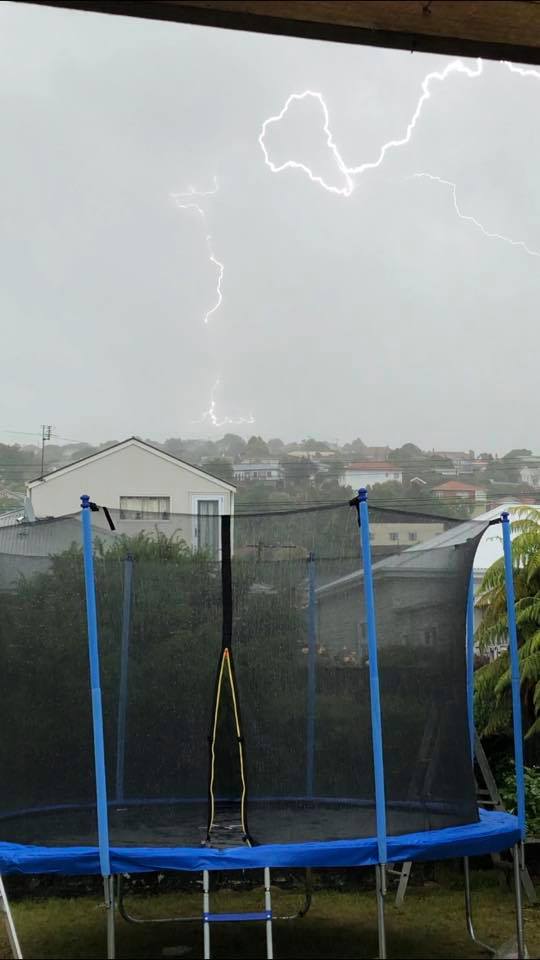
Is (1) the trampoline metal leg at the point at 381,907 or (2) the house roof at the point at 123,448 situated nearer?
(1) the trampoline metal leg at the point at 381,907

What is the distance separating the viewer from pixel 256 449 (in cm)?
3975

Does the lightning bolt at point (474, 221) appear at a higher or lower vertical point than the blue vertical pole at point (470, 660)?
higher

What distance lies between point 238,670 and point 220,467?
35.0 metres

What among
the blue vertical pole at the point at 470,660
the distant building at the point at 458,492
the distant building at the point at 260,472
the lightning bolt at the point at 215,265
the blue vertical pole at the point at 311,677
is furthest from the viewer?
the lightning bolt at the point at 215,265

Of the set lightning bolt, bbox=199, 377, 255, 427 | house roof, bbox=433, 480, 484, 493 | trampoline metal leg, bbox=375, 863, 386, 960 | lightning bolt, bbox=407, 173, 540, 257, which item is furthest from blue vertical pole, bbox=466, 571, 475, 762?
lightning bolt, bbox=407, 173, 540, 257

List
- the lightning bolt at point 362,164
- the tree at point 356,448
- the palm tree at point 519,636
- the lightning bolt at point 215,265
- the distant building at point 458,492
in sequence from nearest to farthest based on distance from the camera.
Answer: the palm tree at point 519,636 → the distant building at point 458,492 → the tree at point 356,448 → the lightning bolt at point 215,265 → the lightning bolt at point 362,164

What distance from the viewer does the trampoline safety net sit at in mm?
4047

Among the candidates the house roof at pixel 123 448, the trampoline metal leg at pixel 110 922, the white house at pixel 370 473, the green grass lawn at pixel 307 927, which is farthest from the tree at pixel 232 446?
the trampoline metal leg at pixel 110 922

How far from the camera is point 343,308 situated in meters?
43.6

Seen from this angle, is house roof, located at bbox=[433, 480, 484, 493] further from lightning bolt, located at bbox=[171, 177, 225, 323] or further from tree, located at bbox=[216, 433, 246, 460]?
lightning bolt, located at bbox=[171, 177, 225, 323]

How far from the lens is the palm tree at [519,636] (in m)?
5.94

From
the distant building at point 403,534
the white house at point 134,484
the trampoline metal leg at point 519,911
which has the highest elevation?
the white house at point 134,484

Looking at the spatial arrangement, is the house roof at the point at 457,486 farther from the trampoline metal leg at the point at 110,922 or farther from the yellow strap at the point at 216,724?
the trampoline metal leg at the point at 110,922

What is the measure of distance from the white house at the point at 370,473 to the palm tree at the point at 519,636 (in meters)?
30.3
